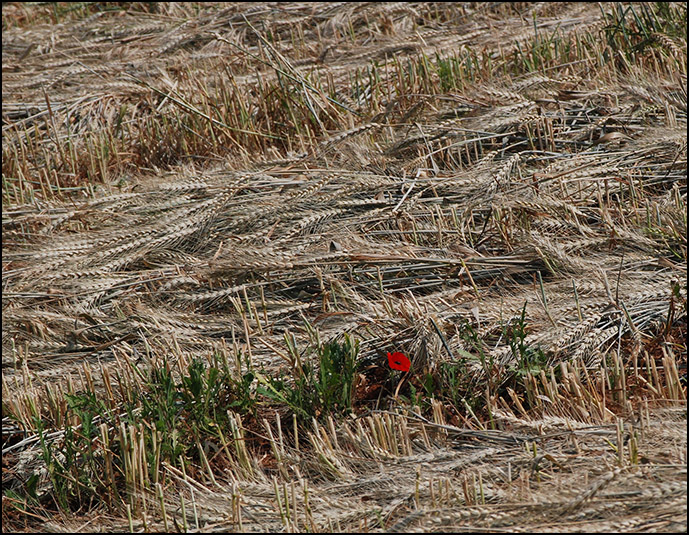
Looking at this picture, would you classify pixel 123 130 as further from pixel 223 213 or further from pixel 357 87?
pixel 223 213

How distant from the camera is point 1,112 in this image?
4.90 metres

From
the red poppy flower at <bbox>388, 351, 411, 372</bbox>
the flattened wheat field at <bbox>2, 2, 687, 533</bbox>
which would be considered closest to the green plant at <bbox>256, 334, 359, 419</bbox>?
the flattened wheat field at <bbox>2, 2, 687, 533</bbox>

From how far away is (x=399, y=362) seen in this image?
223cm

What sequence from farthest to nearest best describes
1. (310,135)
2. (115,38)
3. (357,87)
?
(115,38) → (357,87) → (310,135)

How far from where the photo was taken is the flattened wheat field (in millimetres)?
1811

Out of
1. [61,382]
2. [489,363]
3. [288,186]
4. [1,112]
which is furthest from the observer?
[1,112]

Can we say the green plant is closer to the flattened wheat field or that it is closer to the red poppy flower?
the flattened wheat field

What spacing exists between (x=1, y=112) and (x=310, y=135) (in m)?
2.32

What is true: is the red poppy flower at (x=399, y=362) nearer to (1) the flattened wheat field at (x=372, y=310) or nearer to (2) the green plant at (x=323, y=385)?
(1) the flattened wheat field at (x=372, y=310)

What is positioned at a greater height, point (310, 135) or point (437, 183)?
point (310, 135)

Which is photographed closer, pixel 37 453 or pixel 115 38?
pixel 37 453

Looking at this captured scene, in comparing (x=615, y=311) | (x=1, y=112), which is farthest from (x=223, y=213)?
(x=1, y=112)

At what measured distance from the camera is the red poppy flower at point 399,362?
2.20 m

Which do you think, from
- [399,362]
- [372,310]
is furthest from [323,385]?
[372,310]
